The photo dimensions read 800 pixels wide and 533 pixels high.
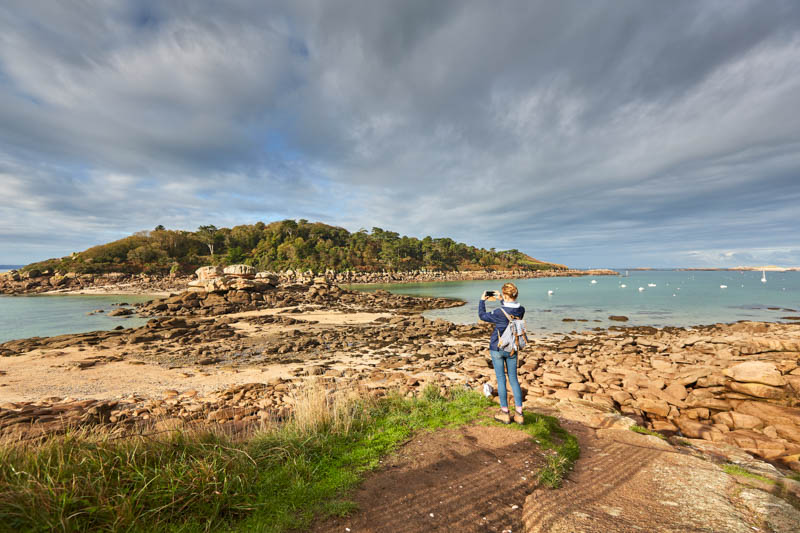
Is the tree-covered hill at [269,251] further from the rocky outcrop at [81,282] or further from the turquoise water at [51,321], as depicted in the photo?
the turquoise water at [51,321]

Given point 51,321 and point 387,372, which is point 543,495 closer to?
point 387,372

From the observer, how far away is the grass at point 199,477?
272cm

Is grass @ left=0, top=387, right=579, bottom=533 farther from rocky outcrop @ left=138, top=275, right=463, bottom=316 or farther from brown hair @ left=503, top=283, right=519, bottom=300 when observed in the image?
rocky outcrop @ left=138, top=275, right=463, bottom=316

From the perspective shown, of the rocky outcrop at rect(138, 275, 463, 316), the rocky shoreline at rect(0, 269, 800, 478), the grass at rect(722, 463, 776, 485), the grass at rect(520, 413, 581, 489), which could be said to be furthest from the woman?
the rocky outcrop at rect(138, 275, 463, 316)

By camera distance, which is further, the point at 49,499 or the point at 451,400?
the point at 451,400

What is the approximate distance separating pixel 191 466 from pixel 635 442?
277 inches

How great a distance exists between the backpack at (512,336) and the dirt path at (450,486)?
4.82 feet

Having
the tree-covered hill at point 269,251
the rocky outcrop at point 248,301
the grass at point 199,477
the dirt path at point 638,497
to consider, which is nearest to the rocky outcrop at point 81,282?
the tree-covered hill at point 269,251

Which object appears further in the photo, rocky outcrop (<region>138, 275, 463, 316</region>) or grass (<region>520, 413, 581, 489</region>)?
rocky outcrop (<region>138, 275, 463, 316</region>)

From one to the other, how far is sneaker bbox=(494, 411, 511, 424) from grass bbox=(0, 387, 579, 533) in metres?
0.42

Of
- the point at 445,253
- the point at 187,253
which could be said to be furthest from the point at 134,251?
the point at 445,253

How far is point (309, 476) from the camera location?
3.90 metres

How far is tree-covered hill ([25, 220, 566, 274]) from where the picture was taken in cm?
8125

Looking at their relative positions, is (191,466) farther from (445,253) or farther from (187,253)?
(445,253)
